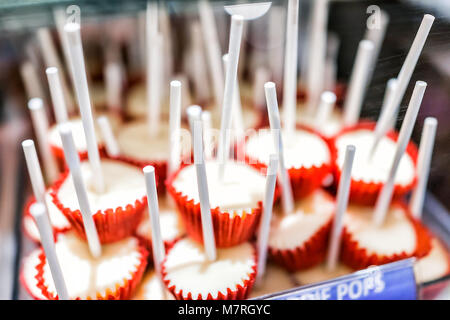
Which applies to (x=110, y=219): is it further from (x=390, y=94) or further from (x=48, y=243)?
(x=390, y=94)

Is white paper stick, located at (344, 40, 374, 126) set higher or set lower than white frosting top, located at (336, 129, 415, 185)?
higher

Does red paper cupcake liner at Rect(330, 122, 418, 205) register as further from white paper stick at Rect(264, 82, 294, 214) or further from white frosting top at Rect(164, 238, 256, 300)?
white frosting top at Rect(164, 238, 256, 300)

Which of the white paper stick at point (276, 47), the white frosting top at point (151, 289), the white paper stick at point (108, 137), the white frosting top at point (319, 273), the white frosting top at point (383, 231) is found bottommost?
the white frosting top at point (319, 273)

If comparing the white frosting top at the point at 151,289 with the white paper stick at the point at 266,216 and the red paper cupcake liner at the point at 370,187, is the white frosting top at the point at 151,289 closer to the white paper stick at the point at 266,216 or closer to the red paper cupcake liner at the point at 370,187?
the white paper stick at the point at 266,216

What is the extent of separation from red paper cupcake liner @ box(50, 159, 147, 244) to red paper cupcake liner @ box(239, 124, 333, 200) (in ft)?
0.78

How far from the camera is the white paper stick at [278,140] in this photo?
72cm

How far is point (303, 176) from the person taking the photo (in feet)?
3.09

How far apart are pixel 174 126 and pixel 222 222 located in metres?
0.20

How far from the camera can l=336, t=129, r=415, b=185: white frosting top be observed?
0.96 metres

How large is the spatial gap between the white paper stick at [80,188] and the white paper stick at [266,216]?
296 millimetres

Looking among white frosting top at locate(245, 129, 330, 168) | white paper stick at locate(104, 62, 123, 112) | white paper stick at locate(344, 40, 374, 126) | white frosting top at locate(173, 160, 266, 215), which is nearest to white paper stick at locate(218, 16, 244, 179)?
white frosting top at locate(173, 160, 266, 215)

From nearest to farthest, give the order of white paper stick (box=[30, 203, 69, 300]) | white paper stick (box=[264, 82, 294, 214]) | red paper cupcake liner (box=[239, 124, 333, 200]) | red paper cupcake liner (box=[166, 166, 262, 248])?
white paper stick (box=[30, 203, 69, 300]) → white paper stick (box=[264, 82, 294, 214]) → red paper cupcake liner (box=[166, 166, 262, 248]) → red paper cupcake liner (box=[239, 124, 333, 200])

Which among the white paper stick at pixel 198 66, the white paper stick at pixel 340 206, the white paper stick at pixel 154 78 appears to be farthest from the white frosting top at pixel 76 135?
the white paper stick at pixel 340 206
